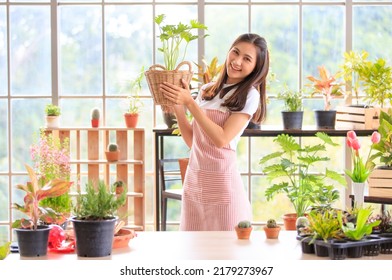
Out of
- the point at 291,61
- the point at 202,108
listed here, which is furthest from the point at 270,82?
the point at 202,108

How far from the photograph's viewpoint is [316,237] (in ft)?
10.4

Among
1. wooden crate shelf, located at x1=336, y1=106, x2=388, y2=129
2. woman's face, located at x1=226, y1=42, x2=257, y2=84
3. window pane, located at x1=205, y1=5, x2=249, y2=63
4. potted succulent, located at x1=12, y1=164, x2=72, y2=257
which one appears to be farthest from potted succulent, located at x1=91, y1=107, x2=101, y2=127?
potted succulent, located at x1=12, y1=164, x2=72, y2=257

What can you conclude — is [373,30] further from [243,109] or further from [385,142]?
[243,109]

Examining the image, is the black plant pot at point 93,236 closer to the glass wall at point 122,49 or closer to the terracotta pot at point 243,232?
the terracotta pot at point 243,232

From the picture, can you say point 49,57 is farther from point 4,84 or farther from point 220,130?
point 220,130

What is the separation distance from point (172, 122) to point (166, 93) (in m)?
2.60

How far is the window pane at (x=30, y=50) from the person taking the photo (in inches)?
275

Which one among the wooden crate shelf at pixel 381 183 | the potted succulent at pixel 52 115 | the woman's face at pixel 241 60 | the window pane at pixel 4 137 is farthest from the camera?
the window pane at pixel 4 137

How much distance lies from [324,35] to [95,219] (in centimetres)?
432

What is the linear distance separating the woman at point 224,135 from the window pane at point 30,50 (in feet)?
10.0

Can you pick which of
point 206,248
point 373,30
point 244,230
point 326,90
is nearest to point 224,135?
point 244,230

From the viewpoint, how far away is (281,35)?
7004mm

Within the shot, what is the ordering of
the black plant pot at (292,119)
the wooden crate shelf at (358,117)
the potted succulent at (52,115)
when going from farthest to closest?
the potted succulent at (52,115)
the black plant pot at (292,119)
the wooden crate shelf at (358,117)

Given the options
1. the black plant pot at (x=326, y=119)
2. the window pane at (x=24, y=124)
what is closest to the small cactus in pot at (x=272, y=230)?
the black plant pot at (x=326, y=119)
